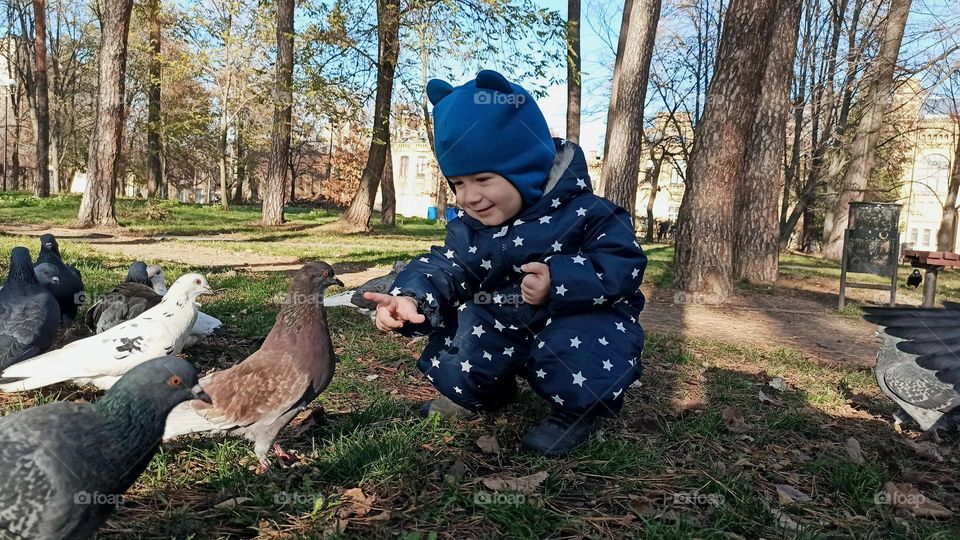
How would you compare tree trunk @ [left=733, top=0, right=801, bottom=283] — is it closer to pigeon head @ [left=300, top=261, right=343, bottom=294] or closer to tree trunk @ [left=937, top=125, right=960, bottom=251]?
pigeon head @ [left=300, top=261, right=343, bottom=294]

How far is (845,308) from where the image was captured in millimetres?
8812

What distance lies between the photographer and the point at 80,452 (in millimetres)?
1577

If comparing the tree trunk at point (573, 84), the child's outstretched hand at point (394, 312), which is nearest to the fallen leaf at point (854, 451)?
the child's outstretched hand at point (394, 312)

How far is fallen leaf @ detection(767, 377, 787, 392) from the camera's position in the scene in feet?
13.3

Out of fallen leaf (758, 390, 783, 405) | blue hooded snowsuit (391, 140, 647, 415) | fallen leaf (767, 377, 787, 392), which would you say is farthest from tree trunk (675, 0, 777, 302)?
blue hooded snowsuit (391, 140, 647, 415)

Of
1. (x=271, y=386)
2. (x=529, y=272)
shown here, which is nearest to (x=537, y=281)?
(x=529, y=272)

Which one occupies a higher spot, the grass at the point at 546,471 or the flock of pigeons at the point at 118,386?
the flock of pigeons at the point at 118,386

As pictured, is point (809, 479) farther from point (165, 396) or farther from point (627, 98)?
point (627, 98)

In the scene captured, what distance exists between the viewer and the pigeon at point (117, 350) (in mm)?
2857

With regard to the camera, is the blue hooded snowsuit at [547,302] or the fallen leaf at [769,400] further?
the fallen leaf at [769,400]

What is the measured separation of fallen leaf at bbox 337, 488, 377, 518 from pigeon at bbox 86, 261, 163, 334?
2620 mm

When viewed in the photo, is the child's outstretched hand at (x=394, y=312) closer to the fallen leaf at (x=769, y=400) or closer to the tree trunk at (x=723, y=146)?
the fallen leaf at (x=769, y=400)

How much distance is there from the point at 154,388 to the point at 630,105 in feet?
34.3

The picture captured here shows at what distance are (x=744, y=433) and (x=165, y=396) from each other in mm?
2657
